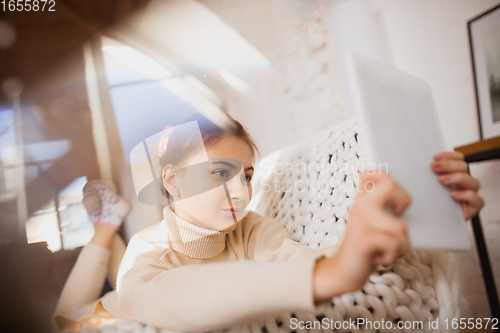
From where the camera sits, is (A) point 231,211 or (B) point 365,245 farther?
(A) point 231,211

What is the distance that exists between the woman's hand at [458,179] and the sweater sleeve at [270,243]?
0.64 feet

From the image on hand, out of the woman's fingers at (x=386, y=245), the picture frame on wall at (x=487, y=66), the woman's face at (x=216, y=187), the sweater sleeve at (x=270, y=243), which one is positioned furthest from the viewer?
the picture frame on wall at (x=487, y=66)

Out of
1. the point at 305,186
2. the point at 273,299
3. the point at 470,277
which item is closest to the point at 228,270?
the point at 273,299

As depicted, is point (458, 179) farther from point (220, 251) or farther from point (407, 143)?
point (220, 251)

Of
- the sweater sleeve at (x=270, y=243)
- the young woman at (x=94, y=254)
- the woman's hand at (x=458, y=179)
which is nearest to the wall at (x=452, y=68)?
the woman's hand at (x=458, y=179)

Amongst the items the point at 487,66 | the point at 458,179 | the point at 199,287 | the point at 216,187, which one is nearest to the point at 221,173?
the point at 216,187

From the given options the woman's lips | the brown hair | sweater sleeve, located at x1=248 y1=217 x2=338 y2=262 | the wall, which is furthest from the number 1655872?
Answer: the wall

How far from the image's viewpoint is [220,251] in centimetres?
40

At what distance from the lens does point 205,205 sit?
302mm

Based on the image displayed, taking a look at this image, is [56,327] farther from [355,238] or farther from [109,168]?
[355,238]

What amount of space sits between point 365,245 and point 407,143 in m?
0.14

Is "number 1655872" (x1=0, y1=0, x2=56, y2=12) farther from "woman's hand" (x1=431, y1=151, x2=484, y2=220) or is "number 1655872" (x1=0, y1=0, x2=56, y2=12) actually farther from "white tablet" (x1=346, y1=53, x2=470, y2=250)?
"woman's hand" (x1=431, y1=151, x2=484, y2=220)

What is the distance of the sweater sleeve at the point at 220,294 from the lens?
0.20 metres

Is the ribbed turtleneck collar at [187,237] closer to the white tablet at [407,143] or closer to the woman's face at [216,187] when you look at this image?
the woman's face at [216,187]
